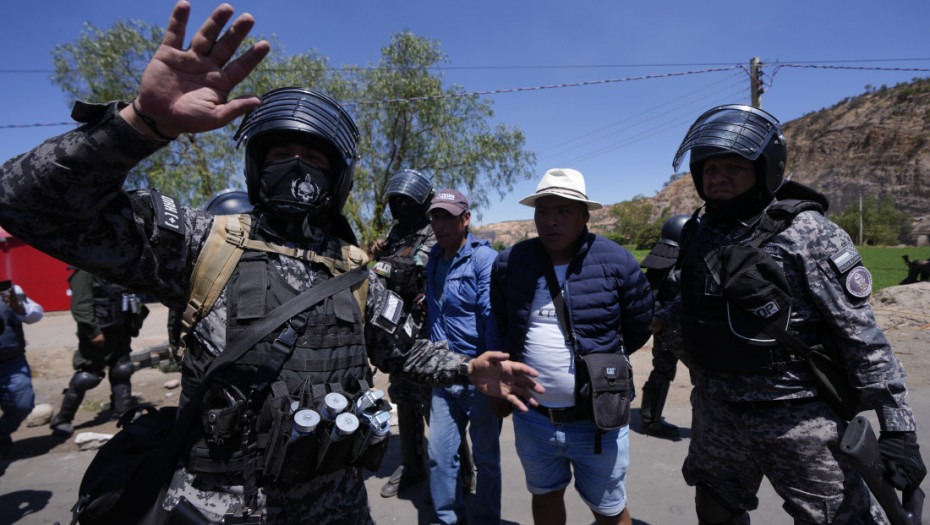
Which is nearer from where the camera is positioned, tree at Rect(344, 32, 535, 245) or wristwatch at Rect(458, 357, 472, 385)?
wristwatch at Rect(458, 357, 472, 385)

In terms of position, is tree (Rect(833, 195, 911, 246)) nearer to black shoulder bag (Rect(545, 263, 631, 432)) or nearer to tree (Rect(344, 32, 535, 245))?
tree (Rect(344, 32, 535, 245))

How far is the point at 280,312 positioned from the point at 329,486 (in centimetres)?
62

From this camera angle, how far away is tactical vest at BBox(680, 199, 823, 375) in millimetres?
2023

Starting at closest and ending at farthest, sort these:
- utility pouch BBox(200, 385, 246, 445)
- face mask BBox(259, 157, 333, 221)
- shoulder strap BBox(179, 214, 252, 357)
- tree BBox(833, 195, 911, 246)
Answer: utility pouch BBox(200, 385, 246, 445) → shoulder strap BBox(179, 214, 252, 357) → face mask BBox(259, 157, 333, 221) → tree BBox(833, 195, 911, 246)

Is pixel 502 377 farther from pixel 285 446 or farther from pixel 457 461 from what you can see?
pixel 457 461

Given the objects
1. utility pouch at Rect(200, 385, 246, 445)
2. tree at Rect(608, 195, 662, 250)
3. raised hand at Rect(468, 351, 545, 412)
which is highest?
tree at Rect(608, 195, 662, 250)

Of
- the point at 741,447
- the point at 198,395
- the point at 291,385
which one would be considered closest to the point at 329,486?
the point at 291,385

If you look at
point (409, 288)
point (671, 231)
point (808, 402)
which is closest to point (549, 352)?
point (808, 402)

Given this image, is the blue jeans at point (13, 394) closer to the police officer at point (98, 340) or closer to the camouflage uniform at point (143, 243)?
the police officer at point (98, 340)

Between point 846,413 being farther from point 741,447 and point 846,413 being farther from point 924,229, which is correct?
point 924,229

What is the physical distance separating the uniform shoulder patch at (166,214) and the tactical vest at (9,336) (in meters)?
3.75

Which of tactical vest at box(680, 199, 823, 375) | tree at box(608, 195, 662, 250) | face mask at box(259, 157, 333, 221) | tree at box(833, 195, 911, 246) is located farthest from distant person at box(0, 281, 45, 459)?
tree at box(608, 195, 662, 250)

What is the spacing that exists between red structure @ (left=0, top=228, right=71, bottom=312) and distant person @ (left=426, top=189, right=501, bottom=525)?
17.3m

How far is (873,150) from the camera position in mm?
56781
